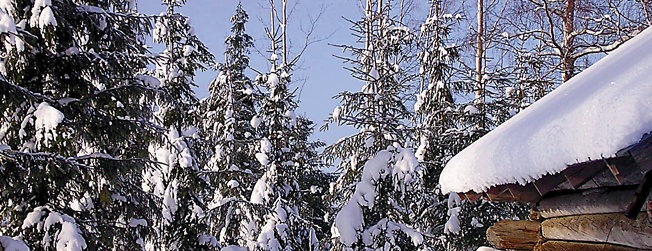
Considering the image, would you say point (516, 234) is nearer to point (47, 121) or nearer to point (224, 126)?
point (47, 121)

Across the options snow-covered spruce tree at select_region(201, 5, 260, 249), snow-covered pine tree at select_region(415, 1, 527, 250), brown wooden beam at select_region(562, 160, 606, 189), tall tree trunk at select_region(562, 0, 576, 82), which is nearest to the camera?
brown wooden beam at select_region(562, 160, 606, 189)

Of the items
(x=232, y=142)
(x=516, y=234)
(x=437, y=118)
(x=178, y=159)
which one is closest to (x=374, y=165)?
(x=437, y=118)

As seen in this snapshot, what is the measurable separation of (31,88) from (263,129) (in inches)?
367

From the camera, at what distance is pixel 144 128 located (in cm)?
704

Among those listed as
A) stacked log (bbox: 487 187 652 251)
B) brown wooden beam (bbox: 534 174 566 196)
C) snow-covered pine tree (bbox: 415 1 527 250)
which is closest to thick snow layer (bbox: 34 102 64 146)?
brown wooden beam (bbox: 534 174 566 196)

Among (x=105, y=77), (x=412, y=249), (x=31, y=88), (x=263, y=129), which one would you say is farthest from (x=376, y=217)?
(x=263, y=129)

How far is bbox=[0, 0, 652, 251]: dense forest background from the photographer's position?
5895 millimetres

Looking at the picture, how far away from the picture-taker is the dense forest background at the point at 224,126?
232 inches

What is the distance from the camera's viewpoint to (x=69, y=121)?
5.95m

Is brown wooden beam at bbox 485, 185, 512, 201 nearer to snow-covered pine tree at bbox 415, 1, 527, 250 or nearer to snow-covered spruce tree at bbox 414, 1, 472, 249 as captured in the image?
snow-covered pine tree at bbox 415, 1, 527, 250

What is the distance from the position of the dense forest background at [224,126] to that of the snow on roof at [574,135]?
4.27m

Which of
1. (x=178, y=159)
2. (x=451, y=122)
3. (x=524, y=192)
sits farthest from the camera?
(x=451, y=122)

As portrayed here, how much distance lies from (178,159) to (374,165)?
4.34m

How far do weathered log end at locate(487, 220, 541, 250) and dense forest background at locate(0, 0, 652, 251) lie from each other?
3.07 m
